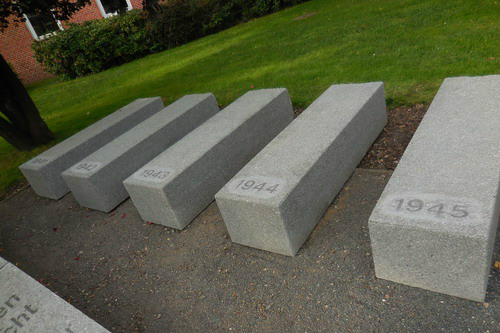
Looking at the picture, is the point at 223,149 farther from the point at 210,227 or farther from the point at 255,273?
the point at 255,273

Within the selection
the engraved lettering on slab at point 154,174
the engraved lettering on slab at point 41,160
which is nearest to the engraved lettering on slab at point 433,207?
the engraved lettering on slab at point 154,174

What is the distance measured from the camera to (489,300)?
2.54m

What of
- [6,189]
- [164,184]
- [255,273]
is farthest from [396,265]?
[6,189]

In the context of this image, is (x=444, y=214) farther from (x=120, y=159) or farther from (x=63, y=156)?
(x=63, y=156)

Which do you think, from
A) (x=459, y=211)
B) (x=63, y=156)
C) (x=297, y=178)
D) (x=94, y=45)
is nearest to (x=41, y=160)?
(x=63, y=156)

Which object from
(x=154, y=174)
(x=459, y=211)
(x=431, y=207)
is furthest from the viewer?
(x=154, y=174)

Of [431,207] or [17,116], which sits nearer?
[431,207]

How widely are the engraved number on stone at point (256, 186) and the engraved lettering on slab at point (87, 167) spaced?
251cm

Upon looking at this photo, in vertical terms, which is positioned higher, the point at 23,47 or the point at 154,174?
the point at 23,47

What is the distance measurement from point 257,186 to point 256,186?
0.01 meters

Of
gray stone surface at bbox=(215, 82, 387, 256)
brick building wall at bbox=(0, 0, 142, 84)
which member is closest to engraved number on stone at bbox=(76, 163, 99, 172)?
gray stone surface at bbox=(215, 82, 387, 256)

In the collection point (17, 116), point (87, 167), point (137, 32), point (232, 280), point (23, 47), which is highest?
point (23, 47)

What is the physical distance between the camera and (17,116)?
25.5ft

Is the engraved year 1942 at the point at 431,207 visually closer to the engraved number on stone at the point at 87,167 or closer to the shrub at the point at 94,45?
the engraved number on stone at the point at 87,167
